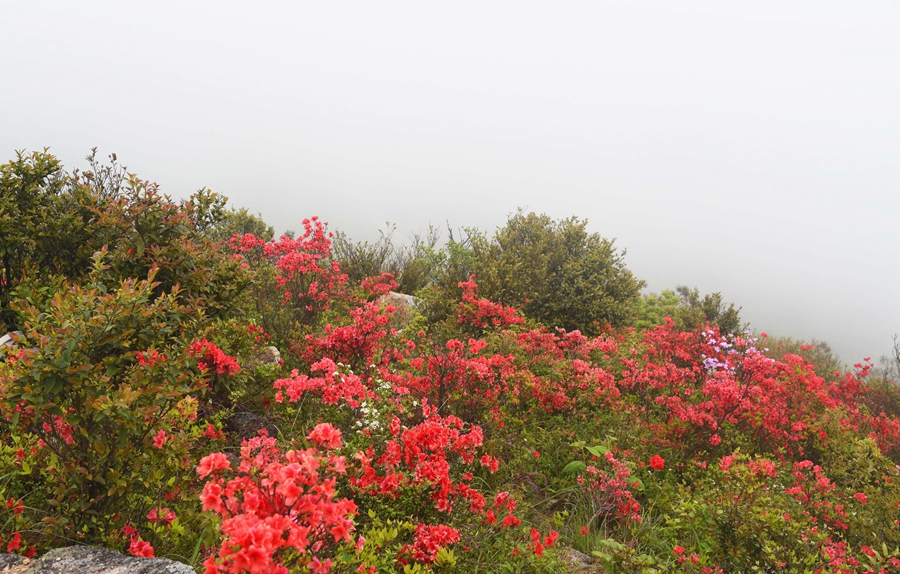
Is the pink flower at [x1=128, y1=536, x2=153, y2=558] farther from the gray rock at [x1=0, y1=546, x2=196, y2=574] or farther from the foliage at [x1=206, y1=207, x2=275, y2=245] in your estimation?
the foliage at [x1=206, y1=207, x2=275, y2=245]

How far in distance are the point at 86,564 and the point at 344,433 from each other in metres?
2.04

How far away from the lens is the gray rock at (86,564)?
2.11 m

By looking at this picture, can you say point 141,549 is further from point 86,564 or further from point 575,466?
point 575,466

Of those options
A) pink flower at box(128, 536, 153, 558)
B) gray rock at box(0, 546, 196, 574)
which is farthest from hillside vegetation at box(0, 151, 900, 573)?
gray rock at box(0, 546, 196, 574)

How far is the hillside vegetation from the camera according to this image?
2.44 m

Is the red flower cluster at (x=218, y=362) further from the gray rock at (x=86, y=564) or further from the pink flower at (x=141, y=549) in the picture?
the gray rock at (x=86, y=564)

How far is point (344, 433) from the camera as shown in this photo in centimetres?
405

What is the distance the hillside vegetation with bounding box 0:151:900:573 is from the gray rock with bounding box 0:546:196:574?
190 mm

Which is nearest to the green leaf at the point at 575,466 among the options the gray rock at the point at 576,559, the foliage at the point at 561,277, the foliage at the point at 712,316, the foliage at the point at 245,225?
the gray rock at the point at 576,559

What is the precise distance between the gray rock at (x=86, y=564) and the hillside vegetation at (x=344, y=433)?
7.5 inches

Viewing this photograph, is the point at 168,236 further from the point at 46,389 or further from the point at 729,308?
the point at 729,308

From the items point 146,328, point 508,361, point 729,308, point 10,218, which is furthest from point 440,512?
point 729,308

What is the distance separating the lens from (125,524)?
267 centimetres

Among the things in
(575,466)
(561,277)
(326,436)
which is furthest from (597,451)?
(561,277)
